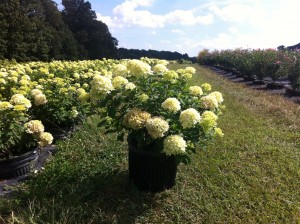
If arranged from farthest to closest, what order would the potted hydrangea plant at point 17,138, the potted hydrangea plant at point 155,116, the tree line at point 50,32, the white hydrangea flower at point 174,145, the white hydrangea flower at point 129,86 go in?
the tree line at point 50,32 → the potted hydrangea plant at point 17,138 → the white hydrangea flower at point 129,86 → the potted hydrangea plant at point 155,116 → the white hydrangea flower at point 174,145

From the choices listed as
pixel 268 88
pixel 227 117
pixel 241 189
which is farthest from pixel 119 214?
pixel 268 88

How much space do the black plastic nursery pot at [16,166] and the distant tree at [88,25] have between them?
1268 inches

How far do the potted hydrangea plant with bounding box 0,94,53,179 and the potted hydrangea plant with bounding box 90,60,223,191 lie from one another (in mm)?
851

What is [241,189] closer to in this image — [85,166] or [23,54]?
[85,166]

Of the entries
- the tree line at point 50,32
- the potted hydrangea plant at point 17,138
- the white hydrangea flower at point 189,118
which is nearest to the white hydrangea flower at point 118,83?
the white hydrangea flower at point 189,118

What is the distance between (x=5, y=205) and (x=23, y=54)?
53.9ft

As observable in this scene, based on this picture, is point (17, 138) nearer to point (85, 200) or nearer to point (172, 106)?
point (85, 200)

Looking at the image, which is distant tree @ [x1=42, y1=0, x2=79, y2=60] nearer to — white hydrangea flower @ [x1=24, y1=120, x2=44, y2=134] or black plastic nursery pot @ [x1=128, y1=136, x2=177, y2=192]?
white hydrangea flower @ [x1=24, y1=120, x2=44, y2=134]

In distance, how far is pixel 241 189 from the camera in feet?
9.95

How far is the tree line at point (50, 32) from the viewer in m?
16.6

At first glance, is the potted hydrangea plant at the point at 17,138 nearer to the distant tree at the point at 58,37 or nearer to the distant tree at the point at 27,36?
the distant tree at the point at 27,36

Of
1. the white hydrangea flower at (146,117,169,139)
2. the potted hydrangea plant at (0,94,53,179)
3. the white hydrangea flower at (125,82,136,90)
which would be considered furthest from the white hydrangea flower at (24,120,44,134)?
the white hydrangea flower at (146,117,169,139)

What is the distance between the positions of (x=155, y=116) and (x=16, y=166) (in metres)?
1.75

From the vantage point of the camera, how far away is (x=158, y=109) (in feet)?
8.61
